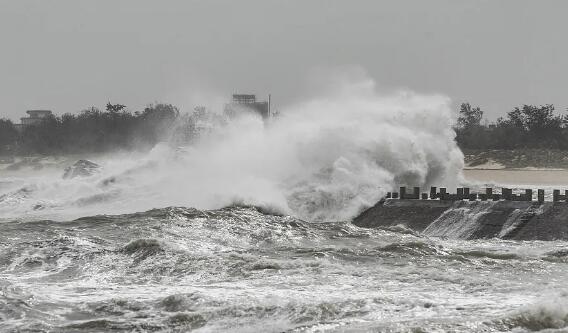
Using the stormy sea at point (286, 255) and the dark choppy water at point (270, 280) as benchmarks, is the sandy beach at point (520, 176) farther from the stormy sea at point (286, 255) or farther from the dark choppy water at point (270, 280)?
the dark choppy water at point (270, 280)

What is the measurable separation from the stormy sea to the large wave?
0.07 metres

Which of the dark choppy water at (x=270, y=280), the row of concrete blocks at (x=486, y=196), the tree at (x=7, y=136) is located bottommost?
the dark choppy water at (x=270, y=280)

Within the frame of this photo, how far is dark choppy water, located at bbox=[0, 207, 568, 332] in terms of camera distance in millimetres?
8883

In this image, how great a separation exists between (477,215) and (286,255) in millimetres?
5345

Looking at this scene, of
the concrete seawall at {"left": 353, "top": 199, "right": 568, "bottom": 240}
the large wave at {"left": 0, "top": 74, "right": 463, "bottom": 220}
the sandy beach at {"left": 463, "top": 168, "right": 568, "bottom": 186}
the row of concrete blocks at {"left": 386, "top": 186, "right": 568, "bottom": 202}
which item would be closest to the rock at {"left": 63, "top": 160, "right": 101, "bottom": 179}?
the large wave at {"left": 0, "top": 74, "right": 463, "bottom": 220}

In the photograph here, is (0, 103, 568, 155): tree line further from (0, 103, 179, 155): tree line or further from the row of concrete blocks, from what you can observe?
the row of concrete blocks

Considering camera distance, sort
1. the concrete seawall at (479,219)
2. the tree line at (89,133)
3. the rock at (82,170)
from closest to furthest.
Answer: the concrete seawall at (479,219) < the rock at (82,170) < the tree line at (89,133)

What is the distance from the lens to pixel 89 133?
257 feet

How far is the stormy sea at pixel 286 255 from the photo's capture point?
9102 millimetres

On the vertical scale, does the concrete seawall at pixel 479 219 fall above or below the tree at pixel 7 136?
below

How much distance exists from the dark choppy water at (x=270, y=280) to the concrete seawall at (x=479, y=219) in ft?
2.65

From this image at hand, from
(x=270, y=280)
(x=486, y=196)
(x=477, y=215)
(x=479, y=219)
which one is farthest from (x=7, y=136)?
(x=270, y=280)

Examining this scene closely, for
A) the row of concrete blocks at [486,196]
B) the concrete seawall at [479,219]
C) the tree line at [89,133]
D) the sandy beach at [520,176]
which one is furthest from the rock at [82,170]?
the tree line at [89,133]

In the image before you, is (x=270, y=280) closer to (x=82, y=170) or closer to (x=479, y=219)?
(x=479, y=219)
